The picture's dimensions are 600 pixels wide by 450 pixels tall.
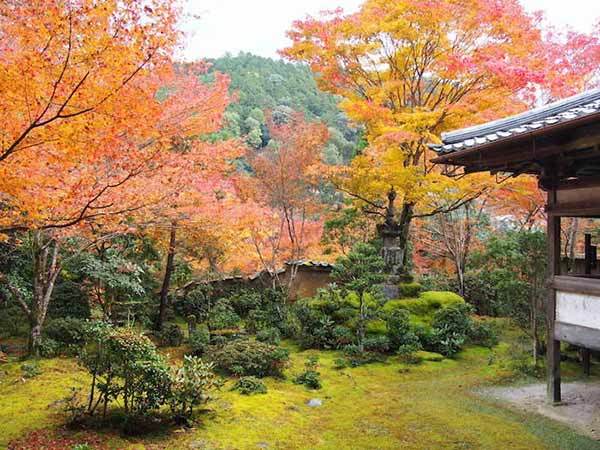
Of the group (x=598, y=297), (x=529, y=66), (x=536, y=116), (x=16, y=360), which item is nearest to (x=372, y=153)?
(x=529, y=66)

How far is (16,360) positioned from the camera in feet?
28.4

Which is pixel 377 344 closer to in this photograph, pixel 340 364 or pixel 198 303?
pixel 340 364

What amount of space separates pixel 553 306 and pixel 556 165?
1.87 metres

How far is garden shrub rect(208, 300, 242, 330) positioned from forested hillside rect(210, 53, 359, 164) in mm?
15931

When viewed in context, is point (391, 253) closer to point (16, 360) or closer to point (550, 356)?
point (550, 356)

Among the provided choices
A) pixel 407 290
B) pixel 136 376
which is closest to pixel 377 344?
pixel 407 290

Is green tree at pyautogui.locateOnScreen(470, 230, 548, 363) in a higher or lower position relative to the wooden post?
higher

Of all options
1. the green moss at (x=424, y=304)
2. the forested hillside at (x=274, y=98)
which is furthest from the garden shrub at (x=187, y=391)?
the forested hillside at (x=274, y=98)

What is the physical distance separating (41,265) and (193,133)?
13.5ft

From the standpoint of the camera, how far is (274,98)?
35750mm

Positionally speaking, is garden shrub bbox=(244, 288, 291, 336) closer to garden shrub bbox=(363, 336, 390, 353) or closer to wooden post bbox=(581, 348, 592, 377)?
garden shrub bbox=(363, 336, 390, 353)

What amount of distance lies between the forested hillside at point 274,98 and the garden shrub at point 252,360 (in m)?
19.6

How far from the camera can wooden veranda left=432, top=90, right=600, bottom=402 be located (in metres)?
5.36

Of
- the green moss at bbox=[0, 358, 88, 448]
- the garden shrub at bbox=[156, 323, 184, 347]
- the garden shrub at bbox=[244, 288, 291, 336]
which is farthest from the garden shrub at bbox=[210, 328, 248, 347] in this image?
the green moss at bbox=[0, 358, 88, 448]
